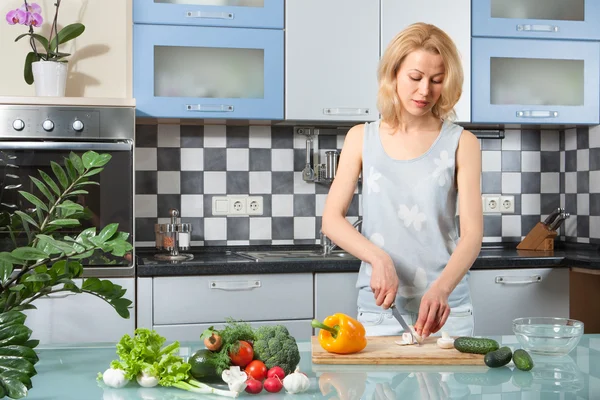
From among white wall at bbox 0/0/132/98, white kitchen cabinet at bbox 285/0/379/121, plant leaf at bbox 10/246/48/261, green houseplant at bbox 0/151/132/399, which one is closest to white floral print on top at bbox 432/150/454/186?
green houseplant at bbox 0/151/132/399

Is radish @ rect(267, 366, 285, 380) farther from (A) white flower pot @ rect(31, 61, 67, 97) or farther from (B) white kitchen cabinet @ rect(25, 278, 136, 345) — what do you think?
Result: (A) white flower pot @ rect(31, 61, 67, 97)

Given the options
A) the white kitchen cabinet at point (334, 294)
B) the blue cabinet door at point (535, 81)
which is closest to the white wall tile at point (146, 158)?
the white kitchen cabinet at point (334, 294)

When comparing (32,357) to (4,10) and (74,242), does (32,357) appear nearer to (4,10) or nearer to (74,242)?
(74,242)

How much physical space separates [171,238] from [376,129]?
1.45 meters

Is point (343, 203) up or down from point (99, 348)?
up

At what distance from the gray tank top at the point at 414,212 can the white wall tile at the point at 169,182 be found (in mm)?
1671

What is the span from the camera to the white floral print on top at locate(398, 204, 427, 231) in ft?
6.25

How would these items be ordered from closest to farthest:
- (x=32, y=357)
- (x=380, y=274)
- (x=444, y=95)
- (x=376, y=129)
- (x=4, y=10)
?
(x=32, y=357) < (x=380, y=274) < (x=444, y=95) < (x=376, y=129) < (x=4, y=10)

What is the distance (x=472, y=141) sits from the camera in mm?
1927

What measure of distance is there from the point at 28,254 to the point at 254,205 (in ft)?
7.47

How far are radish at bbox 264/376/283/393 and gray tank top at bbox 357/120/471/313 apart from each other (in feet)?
2.20

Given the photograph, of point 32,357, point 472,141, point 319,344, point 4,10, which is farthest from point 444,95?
point 4,10

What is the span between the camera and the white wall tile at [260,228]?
11.6 ft

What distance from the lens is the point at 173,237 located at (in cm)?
318
